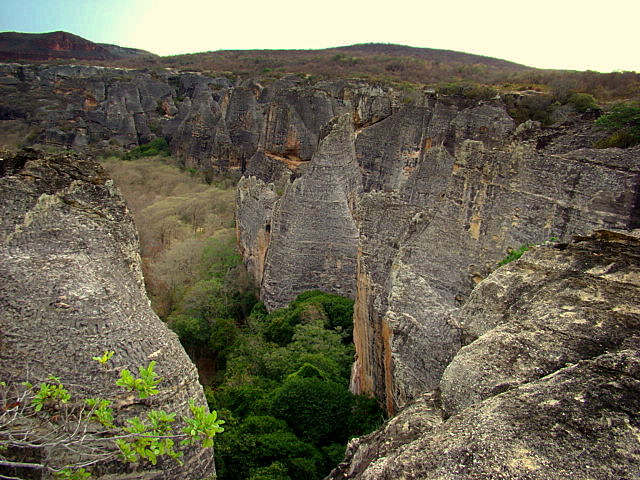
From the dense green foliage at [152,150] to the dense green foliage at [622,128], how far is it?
98.1ft

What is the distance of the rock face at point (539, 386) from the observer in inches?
97.0

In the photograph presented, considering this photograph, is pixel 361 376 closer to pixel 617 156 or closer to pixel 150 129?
pixel 617 156

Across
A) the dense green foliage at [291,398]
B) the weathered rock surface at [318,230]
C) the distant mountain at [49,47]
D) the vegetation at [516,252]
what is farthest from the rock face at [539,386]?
the distant mountain at [49,47]

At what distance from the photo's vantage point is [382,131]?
19344mm

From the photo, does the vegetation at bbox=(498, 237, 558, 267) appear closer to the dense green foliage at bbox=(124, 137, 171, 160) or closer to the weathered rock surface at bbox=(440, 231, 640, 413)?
the weathered rock surface at bbox=(440, 231, 640, 413)

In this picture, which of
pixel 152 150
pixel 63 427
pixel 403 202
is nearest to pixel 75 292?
pixel 63 427

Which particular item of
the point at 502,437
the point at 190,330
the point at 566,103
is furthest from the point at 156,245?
the point at 566,103

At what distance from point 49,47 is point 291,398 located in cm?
7876

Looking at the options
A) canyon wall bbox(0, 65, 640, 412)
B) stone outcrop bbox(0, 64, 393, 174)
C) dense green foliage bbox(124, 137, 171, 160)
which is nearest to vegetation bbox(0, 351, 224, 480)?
canyon wall bbox(0, 65, 640, 412)

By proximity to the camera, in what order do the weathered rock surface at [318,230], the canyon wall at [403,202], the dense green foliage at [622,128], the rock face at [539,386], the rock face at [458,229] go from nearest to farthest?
the rock face at [539,386]
the rock face at [458,229]
the canyon wall at [403,202]
the dense green foliage at [622,128]
the weathered rock surface at [318,230]

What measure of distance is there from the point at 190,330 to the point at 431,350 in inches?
288

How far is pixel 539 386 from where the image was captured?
9.84 feet

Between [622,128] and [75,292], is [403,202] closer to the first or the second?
[622,128]

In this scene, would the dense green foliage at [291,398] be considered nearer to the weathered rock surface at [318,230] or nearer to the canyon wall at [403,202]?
the canyon wall at [403,202]
